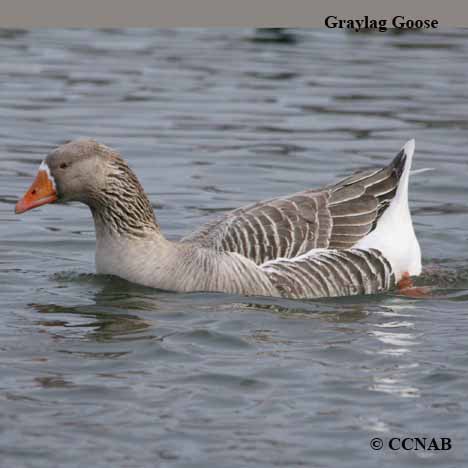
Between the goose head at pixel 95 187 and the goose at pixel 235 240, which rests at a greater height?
the goose head at pixel 95 187

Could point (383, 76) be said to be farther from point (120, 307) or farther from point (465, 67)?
point (120, 307)

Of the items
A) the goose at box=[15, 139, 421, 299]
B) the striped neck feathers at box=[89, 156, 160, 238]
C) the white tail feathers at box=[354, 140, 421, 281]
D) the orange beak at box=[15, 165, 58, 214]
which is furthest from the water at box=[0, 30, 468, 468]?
the orange beak at box=[15, 165, 58, 214]

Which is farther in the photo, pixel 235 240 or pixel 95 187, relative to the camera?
pixel 95 187

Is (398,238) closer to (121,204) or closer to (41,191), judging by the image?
(121,204)

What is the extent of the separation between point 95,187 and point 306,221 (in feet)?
6.51

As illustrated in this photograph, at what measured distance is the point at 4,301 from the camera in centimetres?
1106

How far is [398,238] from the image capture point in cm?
1206

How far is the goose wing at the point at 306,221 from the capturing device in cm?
1116

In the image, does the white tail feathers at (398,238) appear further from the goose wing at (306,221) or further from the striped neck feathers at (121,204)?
the striped neck feathers at (121,204)

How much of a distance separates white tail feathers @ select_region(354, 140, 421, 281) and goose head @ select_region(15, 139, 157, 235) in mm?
2168

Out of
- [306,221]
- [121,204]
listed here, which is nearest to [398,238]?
[306,221]

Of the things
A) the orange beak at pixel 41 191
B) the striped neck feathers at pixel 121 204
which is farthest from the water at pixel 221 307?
the orange beak at pixel 41 191

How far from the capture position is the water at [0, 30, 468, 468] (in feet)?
25.7

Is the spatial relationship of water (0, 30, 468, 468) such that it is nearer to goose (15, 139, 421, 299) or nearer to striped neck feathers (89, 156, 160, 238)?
goose (15, 139, 421, 299)
